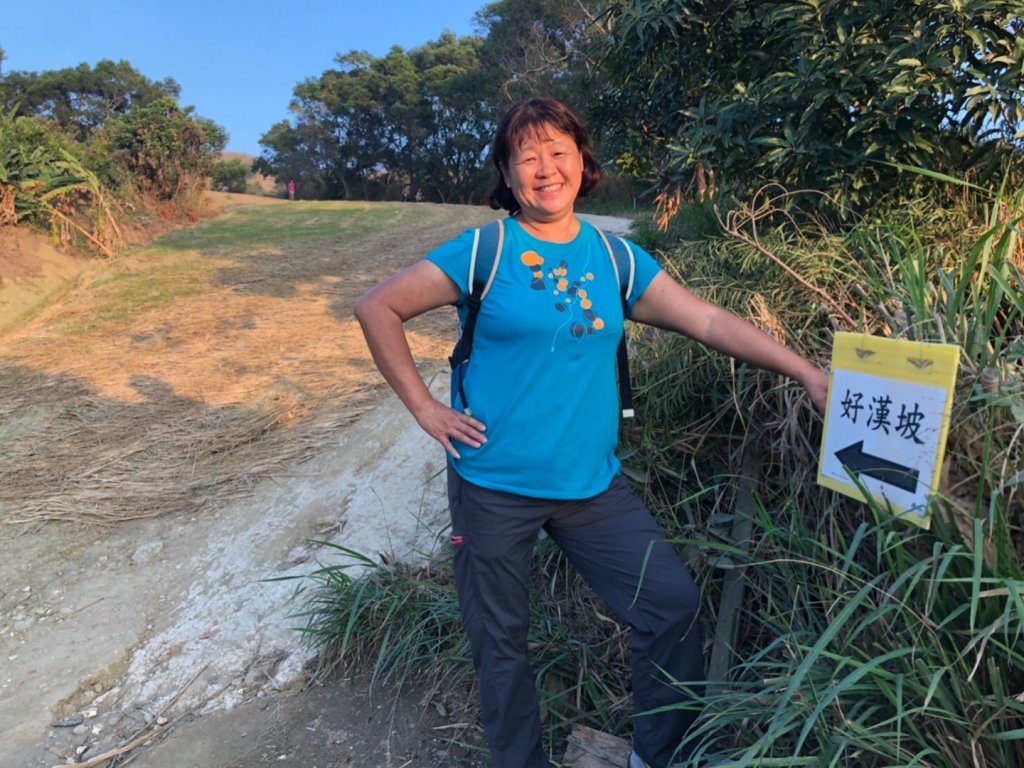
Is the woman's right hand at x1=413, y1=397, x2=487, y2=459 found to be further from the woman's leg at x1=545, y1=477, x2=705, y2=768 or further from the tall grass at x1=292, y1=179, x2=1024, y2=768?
the tall grass at x1=292, y1=179, x2=1024, y2=768

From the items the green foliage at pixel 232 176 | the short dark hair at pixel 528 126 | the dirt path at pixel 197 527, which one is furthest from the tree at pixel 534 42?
the short dark hair at pixel 528 126

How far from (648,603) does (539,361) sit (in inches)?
27.9

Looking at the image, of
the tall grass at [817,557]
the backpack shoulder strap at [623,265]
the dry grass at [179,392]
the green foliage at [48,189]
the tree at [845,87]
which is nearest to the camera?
the tall grass at [817,557]

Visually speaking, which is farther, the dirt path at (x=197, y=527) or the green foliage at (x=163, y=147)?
the green foliage at (x=163, y=147)


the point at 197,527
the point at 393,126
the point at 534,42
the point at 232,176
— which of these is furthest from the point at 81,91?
the point at 197,527

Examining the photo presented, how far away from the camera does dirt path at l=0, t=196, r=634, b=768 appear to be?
2.94 m

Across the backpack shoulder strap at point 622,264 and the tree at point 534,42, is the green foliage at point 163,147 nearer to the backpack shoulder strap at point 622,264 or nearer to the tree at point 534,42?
the tree at point 534,42

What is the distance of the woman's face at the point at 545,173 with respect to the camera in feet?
6.81

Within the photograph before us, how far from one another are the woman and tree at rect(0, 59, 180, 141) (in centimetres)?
3301

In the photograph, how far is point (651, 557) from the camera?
2107 millimetres

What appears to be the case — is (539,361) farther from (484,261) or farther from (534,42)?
(534,42)

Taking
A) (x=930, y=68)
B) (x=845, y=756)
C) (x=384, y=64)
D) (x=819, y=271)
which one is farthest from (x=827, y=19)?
(x=384, y=64)

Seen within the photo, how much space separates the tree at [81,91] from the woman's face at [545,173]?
108 ft

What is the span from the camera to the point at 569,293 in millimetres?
2029
